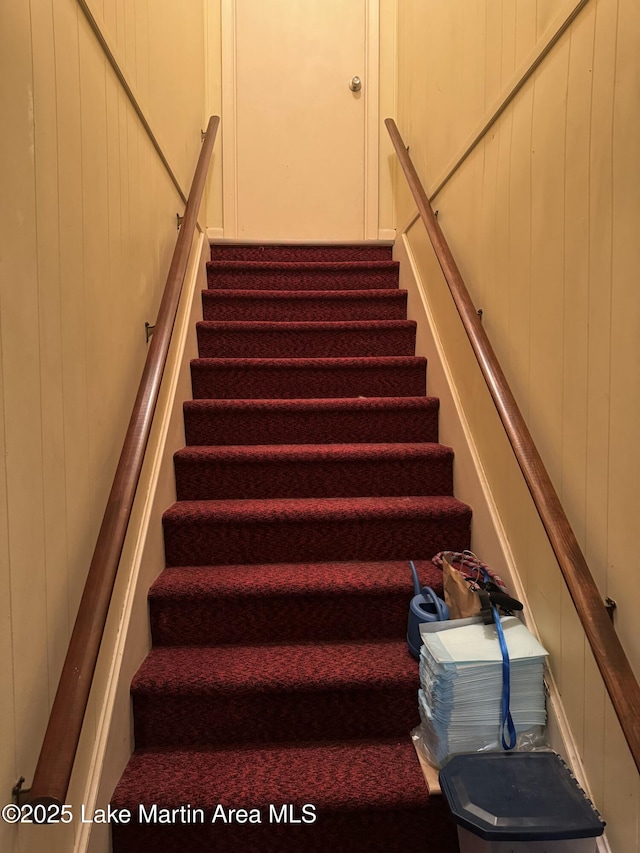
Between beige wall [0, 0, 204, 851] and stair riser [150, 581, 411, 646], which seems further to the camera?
stair riser [150, 581, 411, 646]

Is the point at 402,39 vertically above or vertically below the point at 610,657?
above

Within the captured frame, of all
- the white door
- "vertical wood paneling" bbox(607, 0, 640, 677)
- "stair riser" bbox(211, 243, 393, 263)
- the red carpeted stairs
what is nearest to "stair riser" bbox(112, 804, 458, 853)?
the red carpeted stairs

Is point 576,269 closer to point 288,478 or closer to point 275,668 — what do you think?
point 288,478

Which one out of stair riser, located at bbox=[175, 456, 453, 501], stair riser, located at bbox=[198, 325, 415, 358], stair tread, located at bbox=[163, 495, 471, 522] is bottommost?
stair tread, located at bbox=[163, 495, 471, 522]

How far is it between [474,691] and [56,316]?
4.23 feet

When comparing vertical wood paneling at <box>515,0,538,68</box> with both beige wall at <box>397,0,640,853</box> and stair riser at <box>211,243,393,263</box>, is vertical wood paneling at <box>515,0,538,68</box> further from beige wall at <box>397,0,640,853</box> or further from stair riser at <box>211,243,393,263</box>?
stair riser at <box>211,243,393,263</box>

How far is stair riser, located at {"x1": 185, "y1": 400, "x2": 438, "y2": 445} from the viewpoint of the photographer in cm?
209

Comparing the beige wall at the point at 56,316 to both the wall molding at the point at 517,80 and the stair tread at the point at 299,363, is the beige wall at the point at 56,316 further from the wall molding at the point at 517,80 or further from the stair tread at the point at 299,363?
the wall molding at the point at 517,80

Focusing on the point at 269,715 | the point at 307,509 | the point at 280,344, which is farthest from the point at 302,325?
the point at 269,715

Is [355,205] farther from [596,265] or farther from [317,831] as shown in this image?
[317,831]

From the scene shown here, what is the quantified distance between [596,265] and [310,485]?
3.84 ft

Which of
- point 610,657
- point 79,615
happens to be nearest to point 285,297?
point 79,615

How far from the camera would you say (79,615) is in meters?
1.02

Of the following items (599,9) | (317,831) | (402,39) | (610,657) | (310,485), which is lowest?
(317,831)
